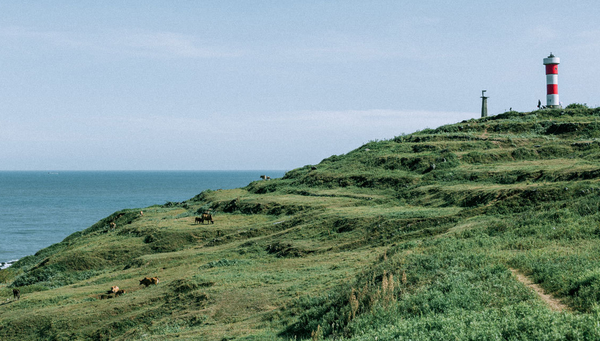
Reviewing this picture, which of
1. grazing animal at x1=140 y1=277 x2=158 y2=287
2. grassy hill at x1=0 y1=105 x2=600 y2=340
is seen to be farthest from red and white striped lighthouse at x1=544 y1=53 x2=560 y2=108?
grazing animal at x1=140 y1=277 x2=158 y2=287

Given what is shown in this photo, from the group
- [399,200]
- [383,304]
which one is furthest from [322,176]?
[383,304]

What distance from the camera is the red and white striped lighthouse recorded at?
58.0 m

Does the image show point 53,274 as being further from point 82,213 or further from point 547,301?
point 82,213

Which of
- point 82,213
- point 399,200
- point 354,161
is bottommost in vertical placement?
point 82,213

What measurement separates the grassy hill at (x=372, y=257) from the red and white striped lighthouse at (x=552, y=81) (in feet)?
14.8

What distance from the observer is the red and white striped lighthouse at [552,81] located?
58.0m

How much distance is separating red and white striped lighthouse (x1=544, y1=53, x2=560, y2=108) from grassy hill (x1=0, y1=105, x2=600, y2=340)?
14.8 ft

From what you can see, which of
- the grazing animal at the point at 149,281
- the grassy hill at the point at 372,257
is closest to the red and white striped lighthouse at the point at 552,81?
the grassy hill at the point at 372,257

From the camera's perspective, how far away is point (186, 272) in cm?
2812

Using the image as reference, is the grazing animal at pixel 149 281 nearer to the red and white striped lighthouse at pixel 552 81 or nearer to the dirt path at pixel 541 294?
the dirt path at pixel 541 294

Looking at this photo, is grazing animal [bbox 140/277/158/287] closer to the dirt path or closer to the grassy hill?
the grassy hill

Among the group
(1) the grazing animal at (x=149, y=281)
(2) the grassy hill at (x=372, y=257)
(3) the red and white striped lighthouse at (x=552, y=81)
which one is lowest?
(1) the grazing animal at (x=149, y=281)

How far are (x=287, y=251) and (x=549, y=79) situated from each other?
46170 millimetres

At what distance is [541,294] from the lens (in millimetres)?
11711
